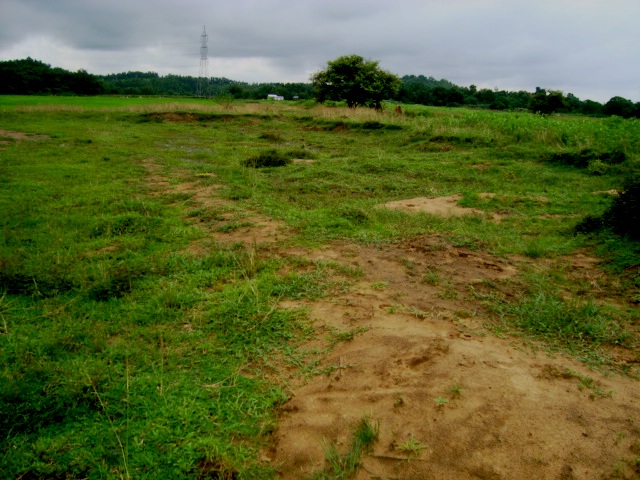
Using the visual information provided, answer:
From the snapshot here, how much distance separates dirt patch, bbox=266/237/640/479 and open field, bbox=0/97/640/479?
0.03 ft

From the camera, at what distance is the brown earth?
1.84m

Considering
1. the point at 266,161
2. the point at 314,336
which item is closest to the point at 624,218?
the point at 314,336

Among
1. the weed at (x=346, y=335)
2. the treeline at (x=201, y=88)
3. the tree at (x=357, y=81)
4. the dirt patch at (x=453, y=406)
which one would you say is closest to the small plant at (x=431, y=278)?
the dirt patch at (x=453, y=406)

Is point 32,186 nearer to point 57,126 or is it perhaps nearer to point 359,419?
point 359,419

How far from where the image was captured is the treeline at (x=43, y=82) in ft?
167

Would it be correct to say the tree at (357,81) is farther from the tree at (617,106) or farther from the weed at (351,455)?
the weed at (351,455)

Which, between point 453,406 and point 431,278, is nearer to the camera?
point 453,406

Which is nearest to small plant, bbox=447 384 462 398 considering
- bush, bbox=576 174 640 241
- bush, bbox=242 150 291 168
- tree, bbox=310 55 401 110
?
bush, bbox=576 174 640 241

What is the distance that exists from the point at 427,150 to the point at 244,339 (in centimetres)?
1031

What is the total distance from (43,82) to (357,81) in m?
52.9

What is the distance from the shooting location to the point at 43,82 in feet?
183

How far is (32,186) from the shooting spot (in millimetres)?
7070

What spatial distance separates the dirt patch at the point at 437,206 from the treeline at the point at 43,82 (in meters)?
61.0

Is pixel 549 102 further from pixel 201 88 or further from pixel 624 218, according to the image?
pixel 201 88
